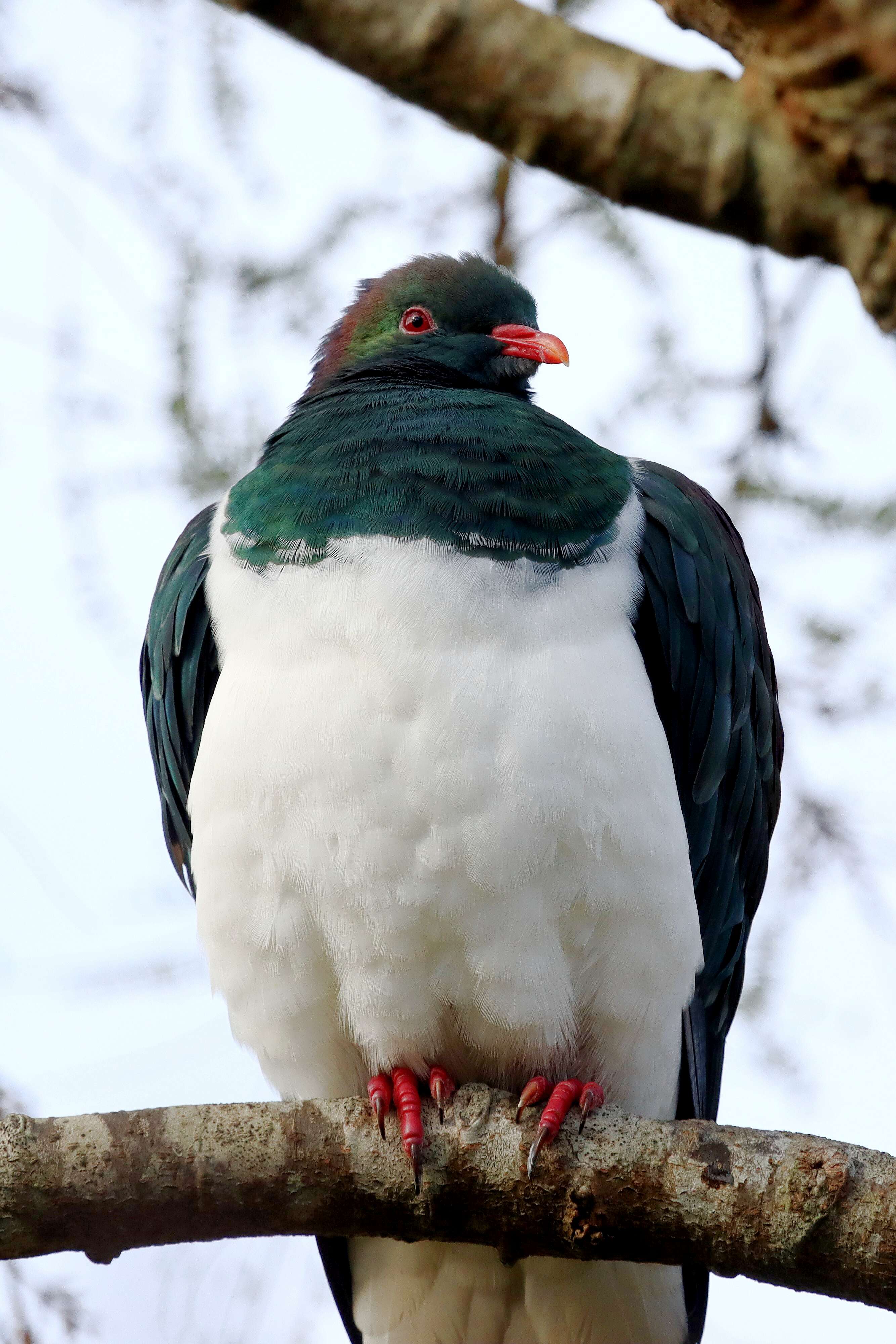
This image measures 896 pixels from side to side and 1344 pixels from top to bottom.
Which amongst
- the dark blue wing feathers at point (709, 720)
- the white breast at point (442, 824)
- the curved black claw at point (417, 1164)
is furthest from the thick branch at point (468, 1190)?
the dark blue wing feathers at point (709, 720)

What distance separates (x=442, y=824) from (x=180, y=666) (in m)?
0.92

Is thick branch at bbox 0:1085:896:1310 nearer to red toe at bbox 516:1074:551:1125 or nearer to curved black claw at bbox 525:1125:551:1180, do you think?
curved black claw at bbox 525:1125:551:1180

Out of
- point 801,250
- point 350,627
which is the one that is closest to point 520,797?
point 350,627

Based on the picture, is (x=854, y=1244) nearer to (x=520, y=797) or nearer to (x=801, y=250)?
(x=520, y=797)

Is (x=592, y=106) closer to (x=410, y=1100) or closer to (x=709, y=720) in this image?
(x=410, y=1100)

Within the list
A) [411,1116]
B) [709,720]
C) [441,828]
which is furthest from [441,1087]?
[709,720]

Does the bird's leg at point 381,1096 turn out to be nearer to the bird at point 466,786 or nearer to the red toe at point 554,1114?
the bird at point 466,786

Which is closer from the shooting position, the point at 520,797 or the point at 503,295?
the point at 520,797

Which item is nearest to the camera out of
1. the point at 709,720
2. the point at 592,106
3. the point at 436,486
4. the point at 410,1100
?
the point at 592,106

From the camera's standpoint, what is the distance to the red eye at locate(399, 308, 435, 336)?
4008 millimetres

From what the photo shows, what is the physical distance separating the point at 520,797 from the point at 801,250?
151 cm

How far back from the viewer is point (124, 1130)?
96.5 inches

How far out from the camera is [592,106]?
172 cm

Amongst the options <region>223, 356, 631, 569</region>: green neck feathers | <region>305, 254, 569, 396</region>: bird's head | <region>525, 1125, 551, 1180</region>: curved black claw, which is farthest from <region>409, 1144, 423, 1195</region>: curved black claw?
<region>305, 254, 569, 396</region>: bird's head
